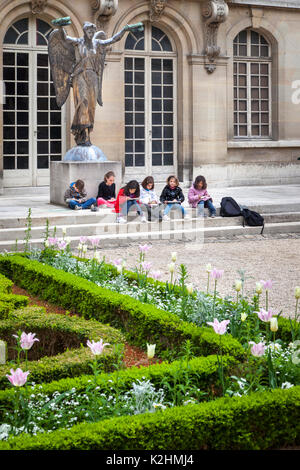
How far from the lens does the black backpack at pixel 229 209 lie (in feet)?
41.1

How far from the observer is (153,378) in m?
4.07

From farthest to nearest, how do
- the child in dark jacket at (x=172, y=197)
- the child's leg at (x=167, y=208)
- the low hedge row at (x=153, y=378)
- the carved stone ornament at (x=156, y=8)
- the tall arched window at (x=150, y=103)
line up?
the tall arched window at (x=150, y=103)
the carved stone ornament at (x=156, y=8)
the child in dark jacket at (x=172, y=197)
the child's leg at (x=167, y=208)
the low hedge row at (x=153, y=378)

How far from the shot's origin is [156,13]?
1741cm

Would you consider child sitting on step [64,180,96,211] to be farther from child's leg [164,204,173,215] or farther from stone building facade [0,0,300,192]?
stone building facade [0,0,300,192]

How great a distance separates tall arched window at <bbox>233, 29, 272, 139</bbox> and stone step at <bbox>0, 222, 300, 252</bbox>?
23.2ft

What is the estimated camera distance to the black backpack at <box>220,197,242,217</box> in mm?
12531

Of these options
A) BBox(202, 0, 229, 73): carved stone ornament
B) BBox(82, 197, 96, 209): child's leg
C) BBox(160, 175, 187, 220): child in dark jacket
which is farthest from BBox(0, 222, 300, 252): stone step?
BBox(202, 0, 229, 73): carved stone ornament

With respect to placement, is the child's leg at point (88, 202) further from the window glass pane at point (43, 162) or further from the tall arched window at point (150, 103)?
the tall arched window at point (150, 103)

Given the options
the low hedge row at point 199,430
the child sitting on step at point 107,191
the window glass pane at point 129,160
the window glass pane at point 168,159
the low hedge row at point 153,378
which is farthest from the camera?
the window glass pane at point 168,159

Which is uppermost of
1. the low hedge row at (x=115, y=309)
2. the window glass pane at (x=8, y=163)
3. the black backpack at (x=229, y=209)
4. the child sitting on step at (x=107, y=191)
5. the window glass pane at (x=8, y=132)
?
the window glass pane at (x=8, y=132)

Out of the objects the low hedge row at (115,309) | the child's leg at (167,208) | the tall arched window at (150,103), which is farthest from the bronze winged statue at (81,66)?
the low hedge row at (115,309)

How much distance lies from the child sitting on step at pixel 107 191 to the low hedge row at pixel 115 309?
5014 millimetres

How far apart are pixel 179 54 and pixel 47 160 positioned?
4.24 meters
